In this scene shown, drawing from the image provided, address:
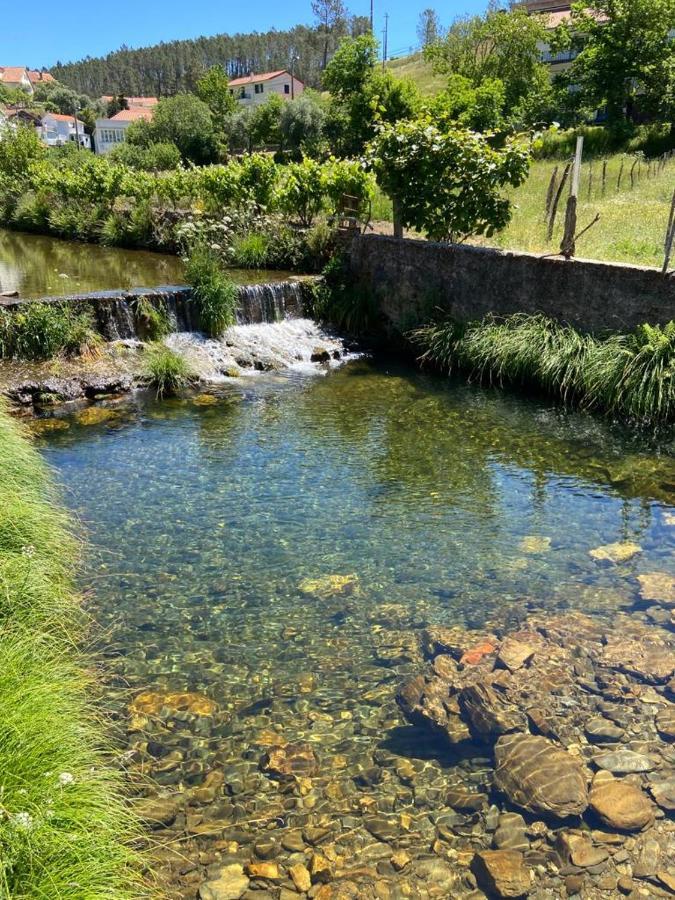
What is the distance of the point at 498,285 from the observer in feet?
40.6

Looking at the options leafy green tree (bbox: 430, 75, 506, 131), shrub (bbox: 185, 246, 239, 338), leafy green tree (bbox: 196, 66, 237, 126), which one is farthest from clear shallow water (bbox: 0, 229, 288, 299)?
leafy green tree (bbox: 196, 66, 237, 126)

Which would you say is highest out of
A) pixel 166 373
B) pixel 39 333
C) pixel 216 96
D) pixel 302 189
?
pixel 216 96

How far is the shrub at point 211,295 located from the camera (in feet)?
43.9

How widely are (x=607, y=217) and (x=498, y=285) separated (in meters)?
7.47

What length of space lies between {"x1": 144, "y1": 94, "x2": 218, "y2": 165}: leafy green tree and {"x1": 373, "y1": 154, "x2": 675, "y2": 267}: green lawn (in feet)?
100

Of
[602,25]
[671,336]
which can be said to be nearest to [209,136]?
[602,25]

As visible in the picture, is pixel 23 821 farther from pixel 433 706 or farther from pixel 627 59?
pixel 627 59

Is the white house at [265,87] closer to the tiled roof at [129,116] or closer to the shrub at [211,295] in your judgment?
the tiled roof at [129,116]

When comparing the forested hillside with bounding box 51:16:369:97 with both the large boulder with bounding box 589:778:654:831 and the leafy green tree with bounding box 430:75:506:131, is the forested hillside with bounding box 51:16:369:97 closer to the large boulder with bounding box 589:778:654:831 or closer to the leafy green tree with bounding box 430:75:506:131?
the leafy green tree with bounding box 430:75:506:131

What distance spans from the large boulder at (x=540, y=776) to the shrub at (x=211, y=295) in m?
10.6

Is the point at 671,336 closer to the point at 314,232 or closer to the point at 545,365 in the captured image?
the point at 545,365

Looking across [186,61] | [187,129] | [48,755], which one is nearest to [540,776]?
[48,755]

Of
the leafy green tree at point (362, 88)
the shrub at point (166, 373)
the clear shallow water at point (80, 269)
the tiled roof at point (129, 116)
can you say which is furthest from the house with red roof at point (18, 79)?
the shrub at point (166, 373)

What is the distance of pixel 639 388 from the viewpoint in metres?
9.59
